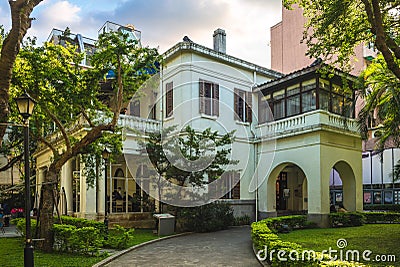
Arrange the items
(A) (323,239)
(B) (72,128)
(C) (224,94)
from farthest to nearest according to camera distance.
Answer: (C) (224,94), (B) (72,128), (A) (323,239)

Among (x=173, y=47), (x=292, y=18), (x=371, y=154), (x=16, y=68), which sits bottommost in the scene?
(x=371, y=154)

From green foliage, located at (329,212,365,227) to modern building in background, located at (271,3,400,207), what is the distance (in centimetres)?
460

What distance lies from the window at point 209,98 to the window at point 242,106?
4.89ft

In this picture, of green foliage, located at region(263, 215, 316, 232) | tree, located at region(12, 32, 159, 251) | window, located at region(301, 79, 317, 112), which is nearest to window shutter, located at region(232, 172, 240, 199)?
green foliage, located at region(263, 215, 316, 232)

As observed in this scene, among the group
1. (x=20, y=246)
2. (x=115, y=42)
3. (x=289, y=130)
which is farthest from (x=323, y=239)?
(x=20, y=246)

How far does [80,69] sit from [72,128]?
697 cm

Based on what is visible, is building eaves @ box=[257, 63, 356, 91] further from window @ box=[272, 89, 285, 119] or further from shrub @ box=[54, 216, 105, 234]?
shrub @ box=[54, 216, 105, 234]

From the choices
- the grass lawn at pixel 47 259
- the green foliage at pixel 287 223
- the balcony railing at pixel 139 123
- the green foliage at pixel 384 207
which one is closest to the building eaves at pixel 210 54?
the balcony railing at pixel 139 123

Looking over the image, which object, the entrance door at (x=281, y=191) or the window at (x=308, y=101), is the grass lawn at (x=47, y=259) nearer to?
the window at (x=308, y=101)

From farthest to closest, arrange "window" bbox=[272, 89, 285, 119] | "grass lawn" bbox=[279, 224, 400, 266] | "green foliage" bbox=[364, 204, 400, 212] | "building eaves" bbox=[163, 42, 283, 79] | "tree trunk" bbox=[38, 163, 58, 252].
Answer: "green foliage" bbox=[364, 204, 400, 212] → "window" bbox=[272, 89, 285, 119] → "building eaves" bbox=[163, 42, 283, 79] → "tree trunk" bbox=[38, 163, 58, 252] → "grass lawn" bbox=[279, 224, 400, 266]

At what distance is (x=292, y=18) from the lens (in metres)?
32.7

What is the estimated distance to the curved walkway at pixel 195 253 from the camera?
11.5 metres

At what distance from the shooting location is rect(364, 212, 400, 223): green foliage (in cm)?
2008

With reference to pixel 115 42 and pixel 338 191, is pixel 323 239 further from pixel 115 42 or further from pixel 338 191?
pixel 338 191
